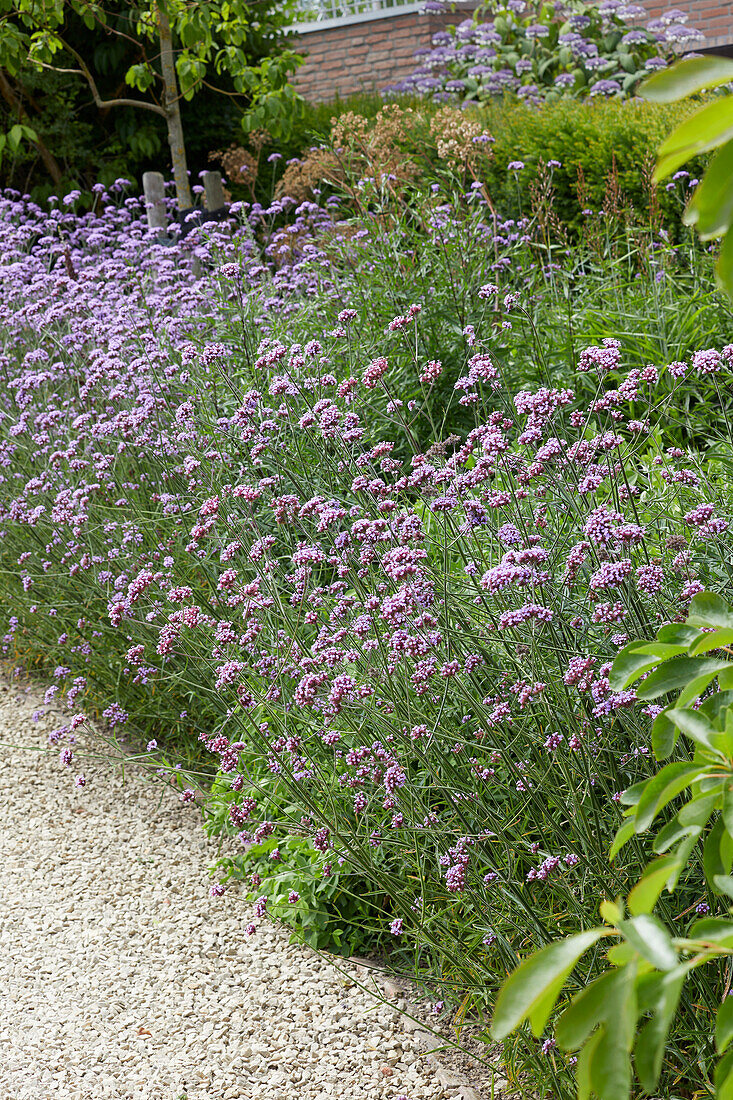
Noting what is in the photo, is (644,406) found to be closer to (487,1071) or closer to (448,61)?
(487,1071)

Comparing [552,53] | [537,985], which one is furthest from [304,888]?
[552,53]

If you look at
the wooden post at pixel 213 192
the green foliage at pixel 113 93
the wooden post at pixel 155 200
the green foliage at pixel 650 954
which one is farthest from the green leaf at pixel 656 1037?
the green foliage at pixel 113 93

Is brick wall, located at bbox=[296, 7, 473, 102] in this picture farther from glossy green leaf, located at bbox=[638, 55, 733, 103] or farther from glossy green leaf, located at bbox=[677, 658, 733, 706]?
glossy green leaf, located at bbox=[677, 658, 733, 706]

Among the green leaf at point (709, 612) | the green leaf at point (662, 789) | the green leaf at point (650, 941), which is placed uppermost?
the green leaf at point (650, 941)

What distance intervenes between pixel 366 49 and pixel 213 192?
8925 millimetres

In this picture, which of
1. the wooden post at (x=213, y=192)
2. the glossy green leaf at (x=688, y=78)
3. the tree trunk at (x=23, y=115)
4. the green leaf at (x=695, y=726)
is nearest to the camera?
the glossy green leaf at (x=688, y=78)

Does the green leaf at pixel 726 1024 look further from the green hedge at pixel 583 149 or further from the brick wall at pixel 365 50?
the brick wall at pixel 365 50

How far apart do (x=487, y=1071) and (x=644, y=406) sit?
10.9 feet

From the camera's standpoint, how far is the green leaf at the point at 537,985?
0.75 meters

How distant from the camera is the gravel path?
8.18 feet

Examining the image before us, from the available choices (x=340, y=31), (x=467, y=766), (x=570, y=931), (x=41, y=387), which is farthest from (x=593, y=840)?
(x=340, y=31)

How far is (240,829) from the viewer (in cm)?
337

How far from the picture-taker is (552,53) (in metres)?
11.9

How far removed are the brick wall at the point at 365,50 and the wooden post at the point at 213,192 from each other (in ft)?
24.5
